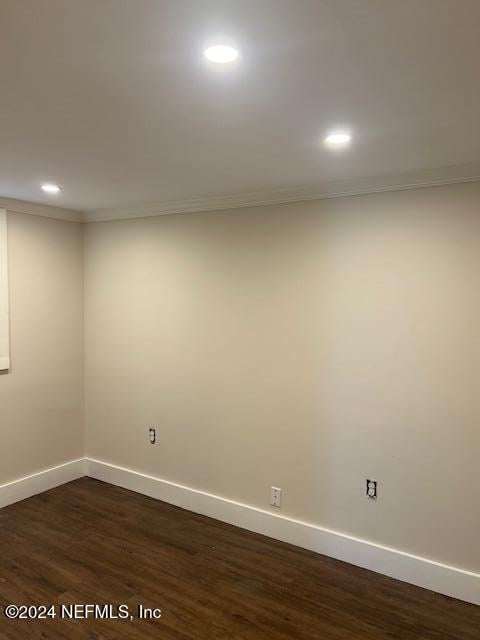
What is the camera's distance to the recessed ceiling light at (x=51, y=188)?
3052 millimetres

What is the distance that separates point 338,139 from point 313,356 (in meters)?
1.42

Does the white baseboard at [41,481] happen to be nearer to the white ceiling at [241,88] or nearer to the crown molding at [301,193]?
the crown molding at [301,193]

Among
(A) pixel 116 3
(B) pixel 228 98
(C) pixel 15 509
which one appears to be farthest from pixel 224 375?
(A) pixel 116 3

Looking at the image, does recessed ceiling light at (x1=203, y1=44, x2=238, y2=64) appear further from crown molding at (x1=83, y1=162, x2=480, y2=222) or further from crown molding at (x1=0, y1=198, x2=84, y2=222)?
crown molding at (x1=0, y1=198, x2=84, y2=222)

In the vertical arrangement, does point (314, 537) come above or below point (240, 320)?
below

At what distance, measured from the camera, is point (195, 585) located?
2.68 meters

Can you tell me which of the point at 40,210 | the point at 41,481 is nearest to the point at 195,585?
the point at 41,481

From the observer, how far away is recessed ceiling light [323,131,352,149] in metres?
2.01

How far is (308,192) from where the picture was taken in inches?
117

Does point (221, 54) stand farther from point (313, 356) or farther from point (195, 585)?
point (195, 585)

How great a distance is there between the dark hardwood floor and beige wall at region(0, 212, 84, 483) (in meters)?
0.57

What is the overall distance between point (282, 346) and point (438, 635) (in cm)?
176

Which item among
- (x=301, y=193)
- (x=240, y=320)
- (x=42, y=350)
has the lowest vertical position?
(x=42, y=350)

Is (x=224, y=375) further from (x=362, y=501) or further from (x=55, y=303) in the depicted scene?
(x=55, y=303)
